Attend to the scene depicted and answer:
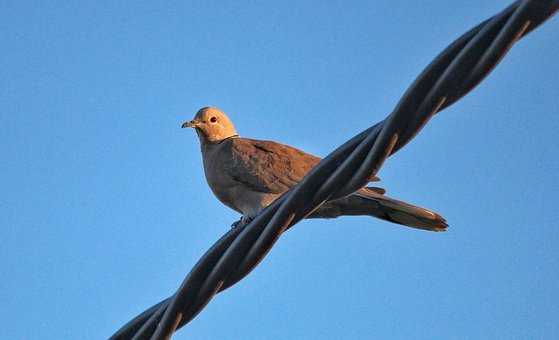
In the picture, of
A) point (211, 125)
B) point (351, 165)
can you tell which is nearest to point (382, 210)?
point (211, 125)

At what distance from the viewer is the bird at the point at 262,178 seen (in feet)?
24.4

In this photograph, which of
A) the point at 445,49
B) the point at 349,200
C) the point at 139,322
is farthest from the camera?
the point at 349,200

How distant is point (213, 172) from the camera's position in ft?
28.2

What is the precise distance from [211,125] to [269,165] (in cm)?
132

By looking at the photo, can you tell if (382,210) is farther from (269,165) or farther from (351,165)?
(351,165)

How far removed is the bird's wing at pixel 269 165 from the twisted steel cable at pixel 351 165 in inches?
189

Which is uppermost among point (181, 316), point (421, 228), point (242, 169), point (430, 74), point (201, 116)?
point (201, 116)

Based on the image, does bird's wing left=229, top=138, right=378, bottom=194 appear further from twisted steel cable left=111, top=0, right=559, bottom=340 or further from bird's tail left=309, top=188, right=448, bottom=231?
twisted steel cable left=111, top=0, right=559, bottom=340

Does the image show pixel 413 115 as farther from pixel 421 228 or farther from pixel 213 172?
pixel 213 172

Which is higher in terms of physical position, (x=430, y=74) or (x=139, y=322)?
(x=430, y=74)

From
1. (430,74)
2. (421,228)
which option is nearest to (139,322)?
(430,74)

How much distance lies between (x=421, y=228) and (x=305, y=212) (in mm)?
3680

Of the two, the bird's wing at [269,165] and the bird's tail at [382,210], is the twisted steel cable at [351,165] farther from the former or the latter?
the bird's wing at [269,165]

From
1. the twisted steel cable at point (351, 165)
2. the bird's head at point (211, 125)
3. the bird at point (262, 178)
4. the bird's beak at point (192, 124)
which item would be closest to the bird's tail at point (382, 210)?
the bird at point (262, 178)
